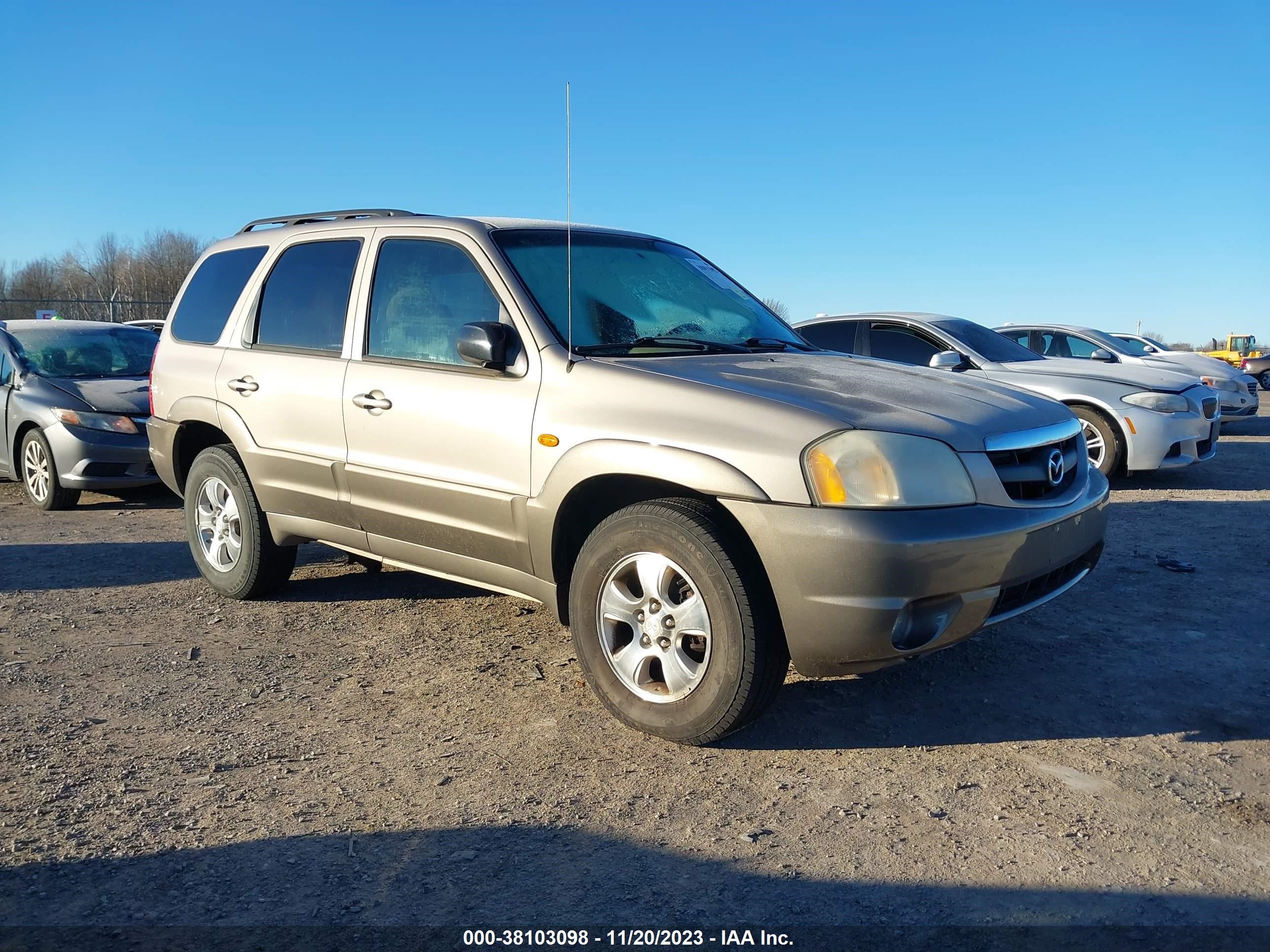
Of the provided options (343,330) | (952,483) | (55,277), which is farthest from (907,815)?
(55,277)

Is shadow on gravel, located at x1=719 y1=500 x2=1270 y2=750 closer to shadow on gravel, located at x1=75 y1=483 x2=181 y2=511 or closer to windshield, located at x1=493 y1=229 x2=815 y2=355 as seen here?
windshield, located at x1=493 y1=229 x2=815 y2=355

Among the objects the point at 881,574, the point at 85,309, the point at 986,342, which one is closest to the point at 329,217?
the point at 881,574

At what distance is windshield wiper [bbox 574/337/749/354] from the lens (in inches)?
156

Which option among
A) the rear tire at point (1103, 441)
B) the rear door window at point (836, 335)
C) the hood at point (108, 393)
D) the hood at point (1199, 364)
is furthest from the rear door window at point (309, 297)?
the hood at point (1199, 364)

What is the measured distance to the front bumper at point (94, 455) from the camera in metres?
8.20

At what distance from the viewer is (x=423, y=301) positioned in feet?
14.5

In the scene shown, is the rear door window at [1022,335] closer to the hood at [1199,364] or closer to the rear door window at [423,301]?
the hood at [1199,364]

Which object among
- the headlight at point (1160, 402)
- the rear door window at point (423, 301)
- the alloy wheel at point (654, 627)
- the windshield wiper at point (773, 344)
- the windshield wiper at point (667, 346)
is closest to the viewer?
the alloy wheel at point (654, 627)

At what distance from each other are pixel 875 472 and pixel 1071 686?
1571mm

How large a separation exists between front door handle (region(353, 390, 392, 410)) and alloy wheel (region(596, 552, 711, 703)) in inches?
54.3

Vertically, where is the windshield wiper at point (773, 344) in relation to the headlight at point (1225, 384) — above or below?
above

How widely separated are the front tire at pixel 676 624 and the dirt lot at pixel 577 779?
177 mm

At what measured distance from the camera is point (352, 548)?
188 inches

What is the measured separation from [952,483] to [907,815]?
3.39ft
